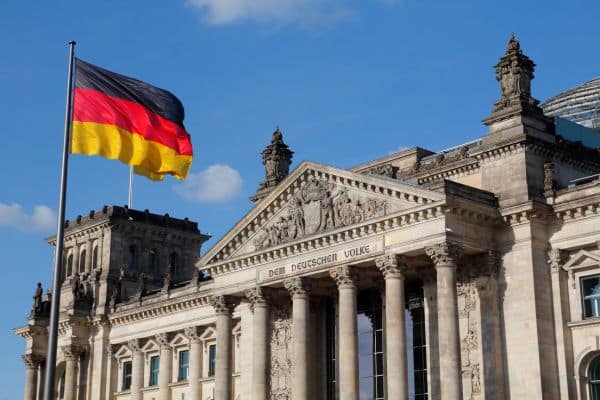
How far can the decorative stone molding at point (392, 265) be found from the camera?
1753 inches

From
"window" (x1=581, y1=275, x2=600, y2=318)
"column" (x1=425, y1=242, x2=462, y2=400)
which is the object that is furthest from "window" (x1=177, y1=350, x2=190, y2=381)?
"window" (x1=581, y1=275, x2=600, y2=318)

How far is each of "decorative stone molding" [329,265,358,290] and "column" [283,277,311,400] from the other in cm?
253

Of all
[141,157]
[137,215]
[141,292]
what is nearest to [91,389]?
[141,292]

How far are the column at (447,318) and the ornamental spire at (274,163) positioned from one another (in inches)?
606

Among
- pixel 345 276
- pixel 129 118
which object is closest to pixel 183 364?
pixel 345 276

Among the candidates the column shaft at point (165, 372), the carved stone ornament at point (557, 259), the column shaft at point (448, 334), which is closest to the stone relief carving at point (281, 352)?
the column shaft at point (448, 334)

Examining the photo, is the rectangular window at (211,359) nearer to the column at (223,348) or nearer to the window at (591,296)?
the column at (223,348)

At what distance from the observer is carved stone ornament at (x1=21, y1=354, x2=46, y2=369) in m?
72.7

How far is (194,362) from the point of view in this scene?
6269cm

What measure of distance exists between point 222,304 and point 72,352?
66.7 ft

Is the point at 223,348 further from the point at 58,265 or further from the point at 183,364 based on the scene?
the point at 58,265

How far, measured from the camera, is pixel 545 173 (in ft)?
147

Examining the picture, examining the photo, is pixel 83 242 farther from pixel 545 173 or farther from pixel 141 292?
pixel 545 173

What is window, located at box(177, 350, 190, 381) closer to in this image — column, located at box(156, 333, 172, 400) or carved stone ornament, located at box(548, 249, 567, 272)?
column, located at box(156, 333, 172, 400)
